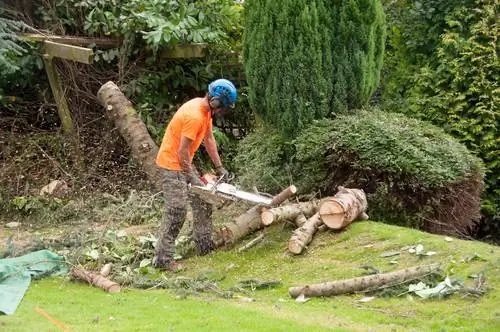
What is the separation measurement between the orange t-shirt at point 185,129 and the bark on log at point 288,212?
120 cm

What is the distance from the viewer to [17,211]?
12.5 meters

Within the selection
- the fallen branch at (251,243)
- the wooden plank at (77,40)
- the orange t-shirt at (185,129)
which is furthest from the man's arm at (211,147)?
the wooden plank at (77,40)

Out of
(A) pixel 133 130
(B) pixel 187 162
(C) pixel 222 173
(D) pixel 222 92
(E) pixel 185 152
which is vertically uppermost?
(D) pixel 222 92

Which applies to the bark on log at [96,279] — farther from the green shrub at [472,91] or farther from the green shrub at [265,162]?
the green shrub at [472,91]

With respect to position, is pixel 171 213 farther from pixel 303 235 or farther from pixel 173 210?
pixel 303 235

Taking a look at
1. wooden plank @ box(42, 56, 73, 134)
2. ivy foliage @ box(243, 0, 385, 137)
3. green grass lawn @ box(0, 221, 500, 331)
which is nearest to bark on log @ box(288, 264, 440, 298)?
green grass lawn @ box(0, 221, 500, 331)

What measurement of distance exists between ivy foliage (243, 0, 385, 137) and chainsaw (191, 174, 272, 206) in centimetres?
189

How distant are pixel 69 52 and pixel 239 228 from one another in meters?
4.43

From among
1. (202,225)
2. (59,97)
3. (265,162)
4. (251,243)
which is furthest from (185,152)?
(59,97)

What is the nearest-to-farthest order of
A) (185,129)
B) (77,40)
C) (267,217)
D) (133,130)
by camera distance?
1. (185,129)
2. (267,217)
3. (133,130)
4. (77,40)

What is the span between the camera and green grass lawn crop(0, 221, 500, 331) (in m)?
6.74

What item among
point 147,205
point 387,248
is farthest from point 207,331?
point 147,205

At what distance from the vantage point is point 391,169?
9.75 metres

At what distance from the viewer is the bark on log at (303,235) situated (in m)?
9.18
